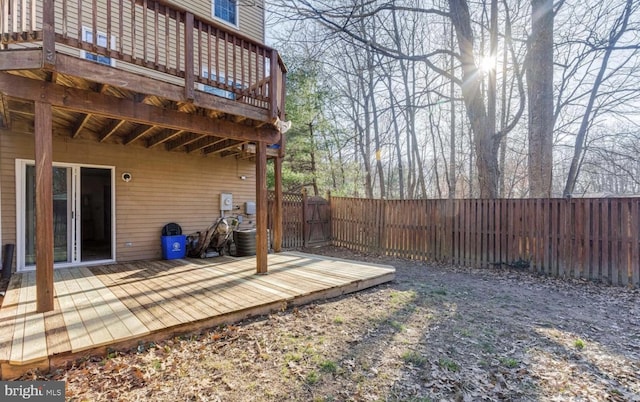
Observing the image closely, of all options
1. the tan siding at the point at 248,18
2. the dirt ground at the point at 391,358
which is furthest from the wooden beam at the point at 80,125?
the tan siding at the point at 248,18

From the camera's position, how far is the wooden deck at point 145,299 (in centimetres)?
266

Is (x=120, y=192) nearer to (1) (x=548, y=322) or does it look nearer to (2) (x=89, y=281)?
(2) (x=89, y=281)

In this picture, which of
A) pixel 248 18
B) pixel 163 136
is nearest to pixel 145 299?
pixel 163 136

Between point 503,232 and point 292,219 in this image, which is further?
point 292,219

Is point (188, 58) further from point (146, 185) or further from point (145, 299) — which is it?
point (146, 185)

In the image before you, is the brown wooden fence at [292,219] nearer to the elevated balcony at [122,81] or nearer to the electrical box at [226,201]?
the electrical box at [226,201]

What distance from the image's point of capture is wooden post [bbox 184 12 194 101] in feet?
12.7

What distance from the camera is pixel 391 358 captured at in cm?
289

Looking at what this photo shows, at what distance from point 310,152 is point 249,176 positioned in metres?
4.36

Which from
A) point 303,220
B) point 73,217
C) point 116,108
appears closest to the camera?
point 116,108

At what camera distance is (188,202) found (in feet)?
23.9

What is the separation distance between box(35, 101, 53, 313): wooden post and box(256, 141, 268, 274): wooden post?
2.61m

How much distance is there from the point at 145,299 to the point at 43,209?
1.50 m

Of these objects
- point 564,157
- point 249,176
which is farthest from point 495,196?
point 564,157
